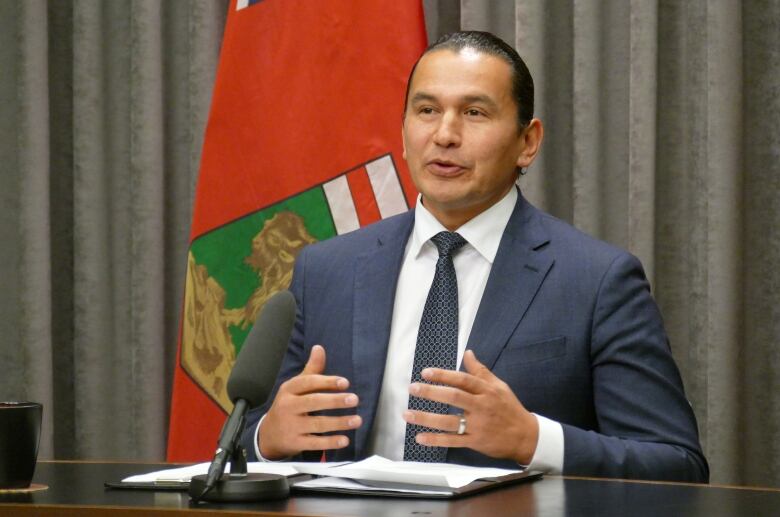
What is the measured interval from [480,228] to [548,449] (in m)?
0.54

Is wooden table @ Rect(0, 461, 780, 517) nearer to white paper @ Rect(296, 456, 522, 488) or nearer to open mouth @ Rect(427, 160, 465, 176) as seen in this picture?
white paper @ Rect(296, 456, 522, 488)

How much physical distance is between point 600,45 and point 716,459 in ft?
3.59

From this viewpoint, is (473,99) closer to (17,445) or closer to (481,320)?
(481,320)

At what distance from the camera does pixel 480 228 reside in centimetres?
212

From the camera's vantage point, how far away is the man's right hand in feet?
5.30

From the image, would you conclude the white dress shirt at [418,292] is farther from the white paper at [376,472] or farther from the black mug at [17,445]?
the black mug at [17,445]

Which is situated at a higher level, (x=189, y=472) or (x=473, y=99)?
(x=473, y=99)

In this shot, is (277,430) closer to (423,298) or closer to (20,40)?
(423,298)

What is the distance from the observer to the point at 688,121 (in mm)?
2826

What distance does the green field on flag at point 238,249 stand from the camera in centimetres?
276

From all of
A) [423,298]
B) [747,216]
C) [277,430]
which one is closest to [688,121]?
[747,216]

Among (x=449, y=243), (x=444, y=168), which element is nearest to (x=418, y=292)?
(x=449, y=243)

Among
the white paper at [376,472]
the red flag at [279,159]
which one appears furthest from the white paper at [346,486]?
the red flag at [279,159]

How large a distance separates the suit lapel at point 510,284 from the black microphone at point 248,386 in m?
0.65
